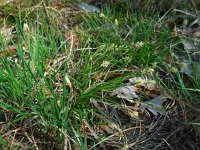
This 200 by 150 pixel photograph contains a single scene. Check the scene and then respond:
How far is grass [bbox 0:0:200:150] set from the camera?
206 cm

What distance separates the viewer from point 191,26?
3102 millimetres

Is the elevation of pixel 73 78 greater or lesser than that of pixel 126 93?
greater

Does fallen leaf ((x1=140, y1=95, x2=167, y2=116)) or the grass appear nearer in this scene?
the grass

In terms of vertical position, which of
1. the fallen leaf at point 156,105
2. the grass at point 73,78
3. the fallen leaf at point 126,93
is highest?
the grass at point 73,78

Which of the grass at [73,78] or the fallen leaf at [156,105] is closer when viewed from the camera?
the grass at [73,78]


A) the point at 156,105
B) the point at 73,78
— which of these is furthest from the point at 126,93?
the point at 73,78

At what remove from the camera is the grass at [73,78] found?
2.06 meters

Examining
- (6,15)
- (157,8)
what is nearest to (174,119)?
(157,8)

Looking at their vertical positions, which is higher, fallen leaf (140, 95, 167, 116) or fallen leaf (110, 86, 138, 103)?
fallen leaf (110, 86, 138, 103)

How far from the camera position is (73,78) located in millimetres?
2326

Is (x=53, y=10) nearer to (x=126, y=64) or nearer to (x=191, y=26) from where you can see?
(x=126, y=64)

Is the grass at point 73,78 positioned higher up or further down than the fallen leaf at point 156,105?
higher up

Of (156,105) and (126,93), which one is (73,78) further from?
(156,105)

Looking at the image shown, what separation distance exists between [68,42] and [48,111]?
26.7 inches
